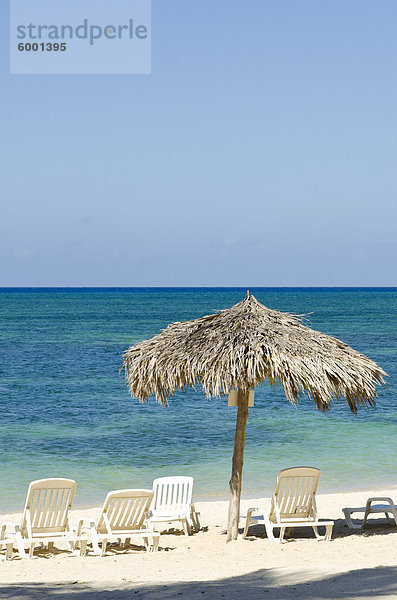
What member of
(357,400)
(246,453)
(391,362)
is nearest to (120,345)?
(391,362)

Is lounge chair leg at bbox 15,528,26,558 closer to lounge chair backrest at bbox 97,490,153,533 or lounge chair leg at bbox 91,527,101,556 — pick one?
lounge chair leg at bbox 91,527,101,556

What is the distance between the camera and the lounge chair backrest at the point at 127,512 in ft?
26.2

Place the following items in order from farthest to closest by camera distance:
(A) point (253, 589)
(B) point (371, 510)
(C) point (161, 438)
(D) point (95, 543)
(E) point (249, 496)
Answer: (C) point (161, 438) < (E) point (249, 496) < (B) point (371, 510) < (D) point (95, 543) < (A) point (253, 589)

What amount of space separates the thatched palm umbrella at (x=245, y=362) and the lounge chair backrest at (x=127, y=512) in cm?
102

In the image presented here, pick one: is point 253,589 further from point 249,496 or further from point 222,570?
point 249,496

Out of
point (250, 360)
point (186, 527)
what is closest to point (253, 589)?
point (250, 360)

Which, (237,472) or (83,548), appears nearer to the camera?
(83,548)

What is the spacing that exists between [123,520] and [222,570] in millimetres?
1593

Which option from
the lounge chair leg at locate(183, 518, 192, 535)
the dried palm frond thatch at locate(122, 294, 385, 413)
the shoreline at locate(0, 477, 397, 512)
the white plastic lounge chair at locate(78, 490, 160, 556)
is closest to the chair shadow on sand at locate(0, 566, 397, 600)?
the white plastic lounge chair at locate(78, 490, 160, 556)

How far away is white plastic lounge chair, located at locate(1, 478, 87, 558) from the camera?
7.71m

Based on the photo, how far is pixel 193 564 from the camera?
24.0ft

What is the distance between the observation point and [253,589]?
577 centimetres

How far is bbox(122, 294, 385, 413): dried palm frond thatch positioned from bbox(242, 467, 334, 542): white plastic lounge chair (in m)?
0.81

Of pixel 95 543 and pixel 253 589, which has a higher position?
pixel 253 589
